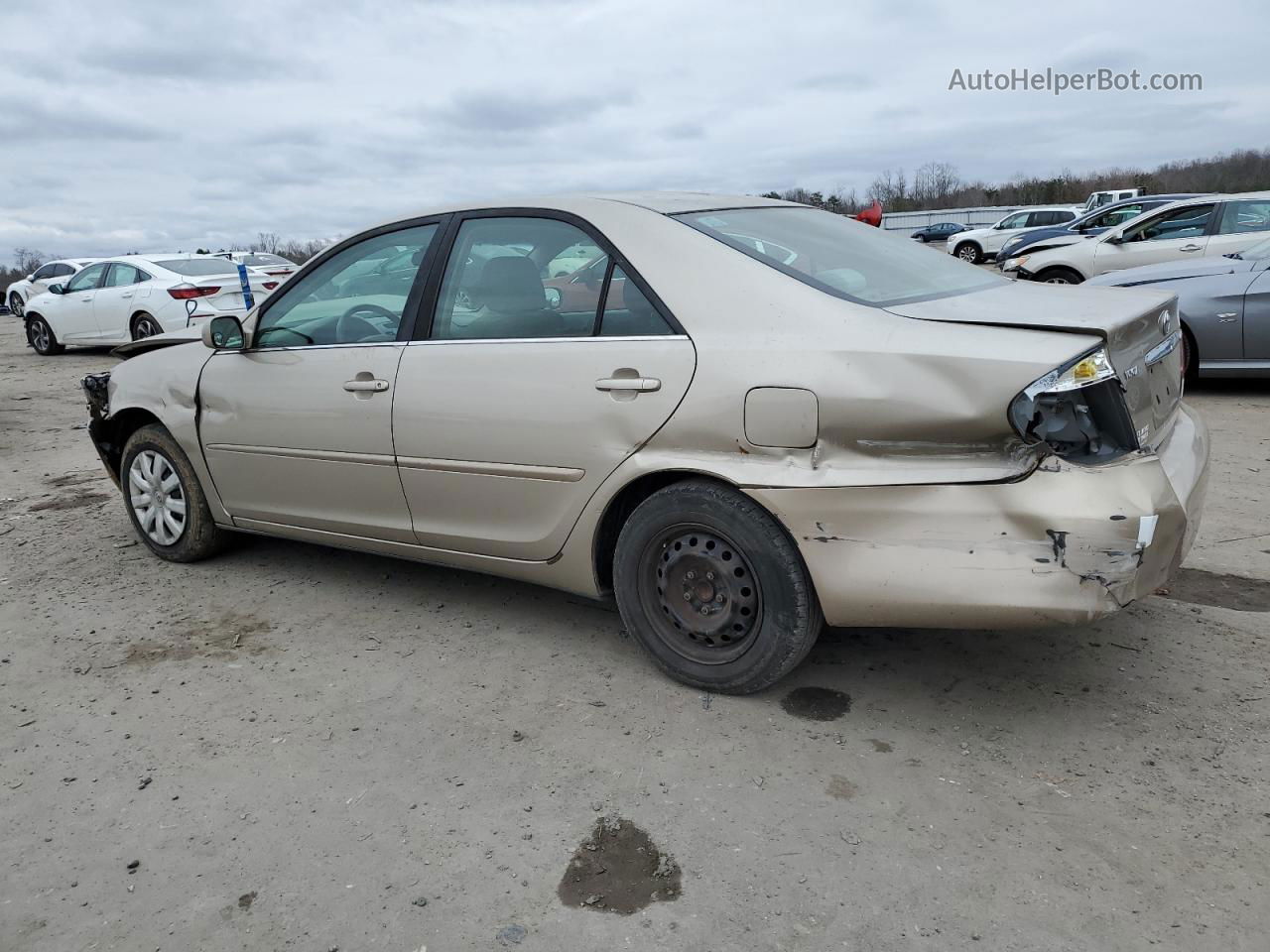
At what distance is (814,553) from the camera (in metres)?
2.89

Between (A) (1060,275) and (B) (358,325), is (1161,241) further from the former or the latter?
(B) (358,325)

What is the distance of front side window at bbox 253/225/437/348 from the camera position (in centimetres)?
386

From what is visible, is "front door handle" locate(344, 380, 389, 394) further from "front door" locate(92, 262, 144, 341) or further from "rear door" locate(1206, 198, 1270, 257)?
"front door" locate(92, 262, 144, 341)

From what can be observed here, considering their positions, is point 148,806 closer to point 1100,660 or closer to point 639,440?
point 639,440

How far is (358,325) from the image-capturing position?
396 cm

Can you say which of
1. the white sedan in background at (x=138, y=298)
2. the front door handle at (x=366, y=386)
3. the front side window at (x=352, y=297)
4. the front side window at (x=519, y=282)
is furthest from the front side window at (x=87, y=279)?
the front side window at (x=519, y=282)

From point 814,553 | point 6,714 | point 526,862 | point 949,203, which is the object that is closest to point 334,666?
point 6,714

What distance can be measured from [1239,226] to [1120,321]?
30.8ft

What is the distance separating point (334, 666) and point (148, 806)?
92 cm

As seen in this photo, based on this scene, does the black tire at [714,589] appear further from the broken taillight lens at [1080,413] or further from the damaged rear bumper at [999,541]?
the broken taillight lens at [1080,413]

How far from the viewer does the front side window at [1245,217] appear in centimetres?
1012

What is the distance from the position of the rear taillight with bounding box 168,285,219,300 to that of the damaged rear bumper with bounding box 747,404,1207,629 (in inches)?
466

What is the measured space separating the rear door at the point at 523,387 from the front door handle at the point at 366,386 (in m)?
0.10

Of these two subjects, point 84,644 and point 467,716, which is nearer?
point 467,716
